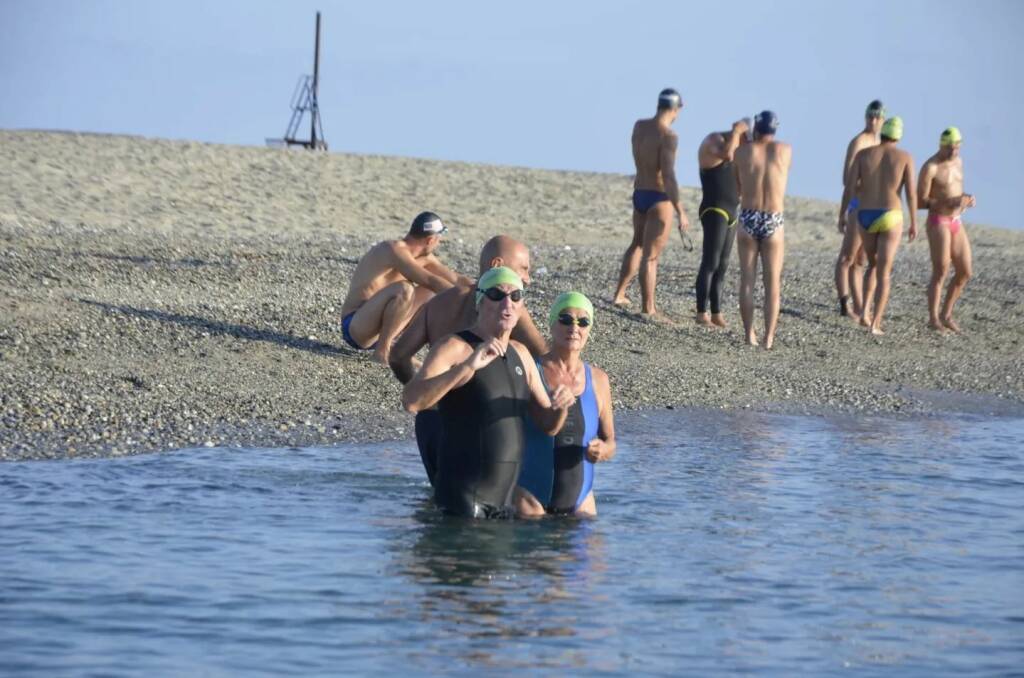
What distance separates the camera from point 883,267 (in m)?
15.4

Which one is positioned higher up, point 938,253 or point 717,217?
point 717,217

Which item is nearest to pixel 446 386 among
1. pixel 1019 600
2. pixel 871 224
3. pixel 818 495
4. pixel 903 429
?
pixel 1019 600

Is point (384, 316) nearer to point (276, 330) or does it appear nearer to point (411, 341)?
point (276, 330)

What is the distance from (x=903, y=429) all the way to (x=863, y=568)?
469cm

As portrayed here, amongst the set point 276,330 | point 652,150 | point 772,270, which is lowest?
point 276,330

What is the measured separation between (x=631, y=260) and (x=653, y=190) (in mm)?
750

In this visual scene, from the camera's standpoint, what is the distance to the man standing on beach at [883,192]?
15.1 m

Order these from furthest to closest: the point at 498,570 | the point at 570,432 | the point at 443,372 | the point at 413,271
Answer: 1. the point at 413,271
2. the point at 570,432
3. the point at 498,570
4. the point at 443,372

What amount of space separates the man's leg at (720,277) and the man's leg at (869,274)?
127 cm

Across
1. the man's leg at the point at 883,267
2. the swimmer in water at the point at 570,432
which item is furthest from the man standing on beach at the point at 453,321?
the man's leg at the point at 883,267

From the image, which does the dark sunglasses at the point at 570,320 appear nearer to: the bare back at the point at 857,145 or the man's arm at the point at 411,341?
the man's arm at the point at 411,341

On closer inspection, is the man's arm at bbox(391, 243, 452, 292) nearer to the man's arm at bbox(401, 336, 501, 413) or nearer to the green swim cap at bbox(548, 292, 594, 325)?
the green swim cap at bbox(548, 292, 594, 325)

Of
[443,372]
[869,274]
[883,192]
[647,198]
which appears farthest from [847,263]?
[443,372]

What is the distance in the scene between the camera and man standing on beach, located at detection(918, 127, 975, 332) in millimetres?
15508
